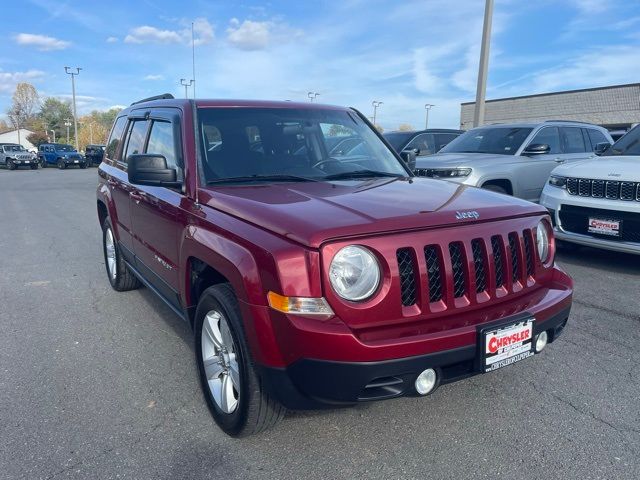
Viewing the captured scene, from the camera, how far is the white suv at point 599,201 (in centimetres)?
547

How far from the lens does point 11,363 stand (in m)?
3.74

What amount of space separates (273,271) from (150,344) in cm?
219

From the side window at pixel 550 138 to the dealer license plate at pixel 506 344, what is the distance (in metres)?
6.39

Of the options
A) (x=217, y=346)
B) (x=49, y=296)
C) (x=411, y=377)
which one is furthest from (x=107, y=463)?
(x=49, y=296)

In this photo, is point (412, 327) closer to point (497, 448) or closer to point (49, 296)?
point (497, 448)

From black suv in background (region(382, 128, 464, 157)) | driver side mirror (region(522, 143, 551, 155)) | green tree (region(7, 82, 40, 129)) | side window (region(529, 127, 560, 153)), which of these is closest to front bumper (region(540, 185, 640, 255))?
driver side mirror (region(522, 143, 551, 155))

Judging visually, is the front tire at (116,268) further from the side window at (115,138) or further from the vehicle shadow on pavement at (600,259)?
the vehicle shadow on pavement at (600,259)

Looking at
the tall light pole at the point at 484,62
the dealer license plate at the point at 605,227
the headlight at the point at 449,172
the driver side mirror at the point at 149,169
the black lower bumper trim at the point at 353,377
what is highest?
the tall light pole at the point at 484,62

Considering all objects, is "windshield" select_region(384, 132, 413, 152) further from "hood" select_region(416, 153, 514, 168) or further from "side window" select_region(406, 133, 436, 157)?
"hood" select_region(416, 153, 514, 168)

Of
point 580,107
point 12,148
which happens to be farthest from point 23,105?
point 580,107

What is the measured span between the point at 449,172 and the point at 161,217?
5.06m

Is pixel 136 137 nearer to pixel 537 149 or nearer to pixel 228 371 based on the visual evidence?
pixel 228 371

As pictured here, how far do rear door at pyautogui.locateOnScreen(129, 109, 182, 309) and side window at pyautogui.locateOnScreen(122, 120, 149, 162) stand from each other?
5.6 inches

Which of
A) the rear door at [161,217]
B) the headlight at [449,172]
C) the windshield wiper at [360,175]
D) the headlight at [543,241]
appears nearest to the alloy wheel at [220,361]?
the rear door at [161,217]
